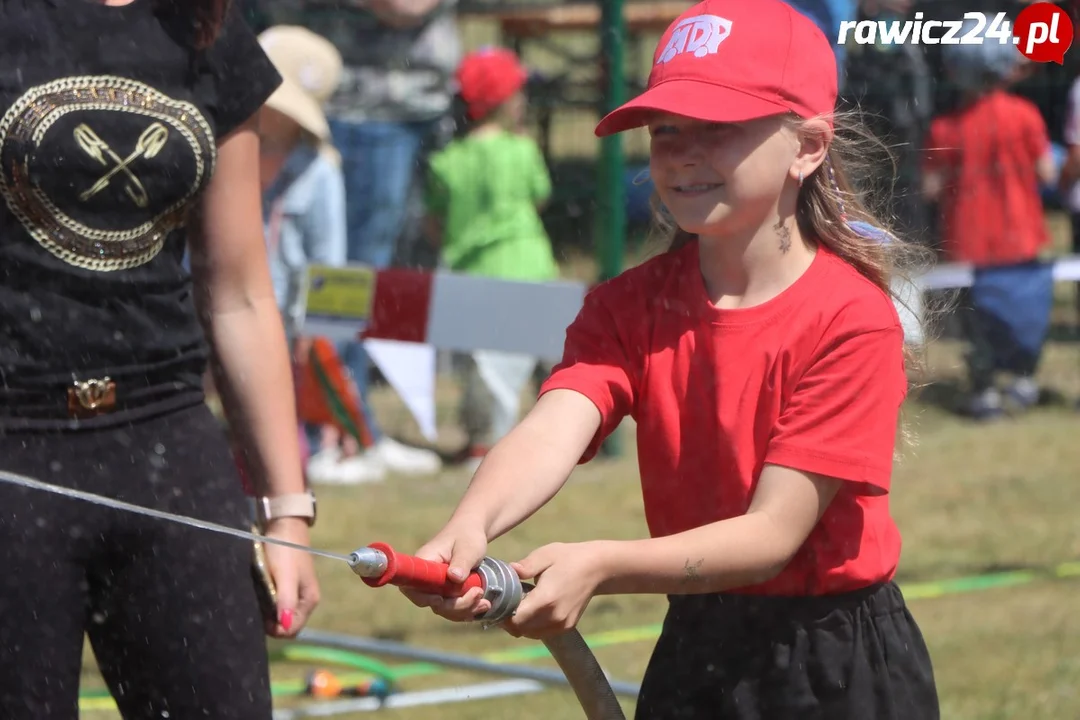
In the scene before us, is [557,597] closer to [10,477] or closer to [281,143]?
[10,477]

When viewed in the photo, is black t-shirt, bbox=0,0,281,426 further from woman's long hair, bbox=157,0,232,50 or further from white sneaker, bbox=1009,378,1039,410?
white sneaker, bbox=1009,378,1039,410

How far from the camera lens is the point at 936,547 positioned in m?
6.81

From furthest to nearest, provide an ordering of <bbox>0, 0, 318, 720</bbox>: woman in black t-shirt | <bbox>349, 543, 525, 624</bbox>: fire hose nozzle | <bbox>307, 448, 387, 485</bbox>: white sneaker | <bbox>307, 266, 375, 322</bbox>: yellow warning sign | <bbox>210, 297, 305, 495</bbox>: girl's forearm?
1. <bbox>307, 448, 387, 485</bbox>: white sneaker
2. <bbox>307, 266, 375, 322</bbox>: yellow warning sign
3. <bbox>210, 297, 305, 495</bbox>: girl's forearm
4. <bbox>0, 0, 318, 720</bbox>: woman in black t-shirt
5. <bbox>349, 543, 525, 624</bbox>: fire hose nozzle

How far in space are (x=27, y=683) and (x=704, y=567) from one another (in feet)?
3.37

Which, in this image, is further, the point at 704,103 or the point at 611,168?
the point at 611,168

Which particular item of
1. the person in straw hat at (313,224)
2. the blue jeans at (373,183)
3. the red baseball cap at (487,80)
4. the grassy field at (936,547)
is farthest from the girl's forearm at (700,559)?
the blue jeans at (373,183)

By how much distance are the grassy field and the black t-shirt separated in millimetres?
1891

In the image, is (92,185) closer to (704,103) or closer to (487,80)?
(704,103)

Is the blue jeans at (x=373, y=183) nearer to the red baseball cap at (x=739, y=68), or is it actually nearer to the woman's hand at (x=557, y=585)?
the red baseball cap at (x=739, y=68)

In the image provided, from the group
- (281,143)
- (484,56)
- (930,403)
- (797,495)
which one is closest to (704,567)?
(797,495)

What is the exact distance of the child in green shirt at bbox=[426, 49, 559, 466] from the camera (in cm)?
864

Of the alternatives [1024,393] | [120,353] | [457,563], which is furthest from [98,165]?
[1024,393]

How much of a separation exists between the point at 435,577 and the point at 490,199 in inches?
265

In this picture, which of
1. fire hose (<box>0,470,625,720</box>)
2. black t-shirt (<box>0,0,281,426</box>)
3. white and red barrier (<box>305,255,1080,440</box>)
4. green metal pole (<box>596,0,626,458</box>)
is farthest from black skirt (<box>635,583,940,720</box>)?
green metal pole (<box>596,0,626,458</box>)
